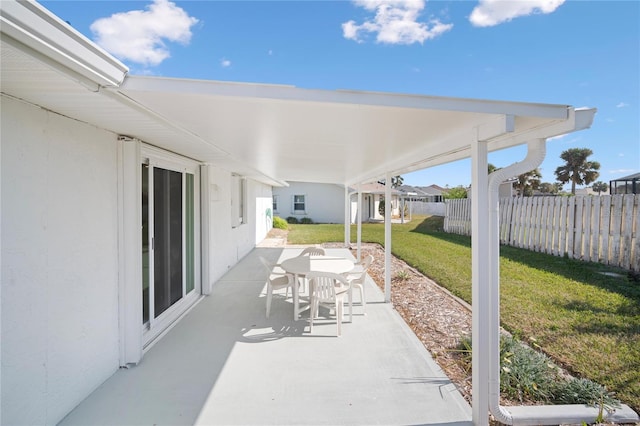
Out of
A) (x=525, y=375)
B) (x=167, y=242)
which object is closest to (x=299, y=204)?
(x=167, y=242)

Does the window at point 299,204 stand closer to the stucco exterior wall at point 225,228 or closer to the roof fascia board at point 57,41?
the stucco exterior wall at point 225,228

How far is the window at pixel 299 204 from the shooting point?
24.5m

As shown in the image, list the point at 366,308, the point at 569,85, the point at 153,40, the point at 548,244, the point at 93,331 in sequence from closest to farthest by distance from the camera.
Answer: the point at 93,331 < the point at 366,308 < the point at 153,40 < the point at 548,244 < the point at 569,85

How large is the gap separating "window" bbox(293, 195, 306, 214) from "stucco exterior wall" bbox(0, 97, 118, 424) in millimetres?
20881

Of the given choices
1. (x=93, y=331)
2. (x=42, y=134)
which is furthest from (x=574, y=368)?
(x=42, y=134)

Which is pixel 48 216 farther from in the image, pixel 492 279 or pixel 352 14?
pixel 352 14

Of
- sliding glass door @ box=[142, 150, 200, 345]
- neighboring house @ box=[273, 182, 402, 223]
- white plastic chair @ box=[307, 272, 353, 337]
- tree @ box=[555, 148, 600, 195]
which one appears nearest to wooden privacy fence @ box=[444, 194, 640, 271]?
white plastic chair @ box=[307, 272, 353, 337]

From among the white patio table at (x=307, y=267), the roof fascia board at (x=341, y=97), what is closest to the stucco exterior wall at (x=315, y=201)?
the white patio table at (x=307, y=267)

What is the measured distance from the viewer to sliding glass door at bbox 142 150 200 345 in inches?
169

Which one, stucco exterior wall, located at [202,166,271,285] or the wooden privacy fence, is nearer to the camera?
stucco exterior wall, located at [202,166,271,285]

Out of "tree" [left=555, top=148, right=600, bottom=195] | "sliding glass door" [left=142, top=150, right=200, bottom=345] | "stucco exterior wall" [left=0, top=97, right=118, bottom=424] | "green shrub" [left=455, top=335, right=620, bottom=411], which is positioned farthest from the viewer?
"tree" [left=555, top=148, right=600, bottom=195]

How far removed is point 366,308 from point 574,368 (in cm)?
305

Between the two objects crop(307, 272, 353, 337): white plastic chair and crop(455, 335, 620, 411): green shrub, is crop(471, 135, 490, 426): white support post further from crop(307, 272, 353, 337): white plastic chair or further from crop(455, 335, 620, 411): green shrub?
crop(307, 272, 353, 337): white plastic chair

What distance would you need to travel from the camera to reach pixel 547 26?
27.7 ft
